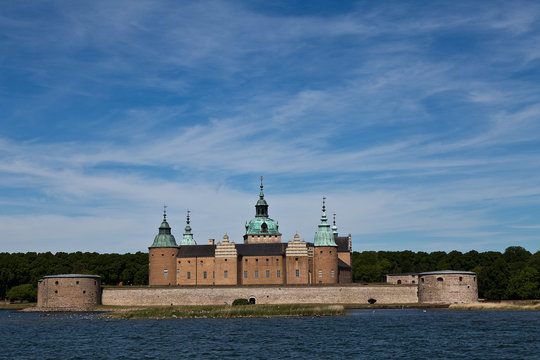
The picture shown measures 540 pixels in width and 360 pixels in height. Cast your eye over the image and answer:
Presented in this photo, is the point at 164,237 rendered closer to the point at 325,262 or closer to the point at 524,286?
the point at 325,262

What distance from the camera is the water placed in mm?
35812

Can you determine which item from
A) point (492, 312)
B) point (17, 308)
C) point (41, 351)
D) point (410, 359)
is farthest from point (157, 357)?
point (17, 308)

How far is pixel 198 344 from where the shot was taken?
39.6 m

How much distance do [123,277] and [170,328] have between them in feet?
163

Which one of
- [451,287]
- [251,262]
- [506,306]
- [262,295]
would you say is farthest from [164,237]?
[506,306]

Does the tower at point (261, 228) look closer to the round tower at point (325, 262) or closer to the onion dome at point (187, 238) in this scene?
the onion dome at point (187, 238)

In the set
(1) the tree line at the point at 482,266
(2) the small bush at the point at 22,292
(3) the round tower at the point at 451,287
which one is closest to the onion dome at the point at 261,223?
(1) the tree line at the point at 482,266

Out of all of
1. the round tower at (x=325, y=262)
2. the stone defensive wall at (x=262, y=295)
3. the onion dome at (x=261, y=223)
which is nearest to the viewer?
the stone defensive wall at (x=262, y=295)

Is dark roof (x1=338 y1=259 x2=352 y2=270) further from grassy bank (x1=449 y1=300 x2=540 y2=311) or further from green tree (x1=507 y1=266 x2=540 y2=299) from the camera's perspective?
green tree (x1=507 y1=266 x2=540 y2=299)

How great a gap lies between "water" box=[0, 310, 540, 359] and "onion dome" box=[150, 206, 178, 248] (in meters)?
26.4

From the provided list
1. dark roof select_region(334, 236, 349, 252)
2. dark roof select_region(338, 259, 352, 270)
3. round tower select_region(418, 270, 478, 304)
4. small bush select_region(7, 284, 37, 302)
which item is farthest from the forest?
dark roof select_region(334, 236, 349, 252)

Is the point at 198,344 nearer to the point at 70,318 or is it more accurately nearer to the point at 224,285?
the point at 70,318

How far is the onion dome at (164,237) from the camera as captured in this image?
84.8 metres

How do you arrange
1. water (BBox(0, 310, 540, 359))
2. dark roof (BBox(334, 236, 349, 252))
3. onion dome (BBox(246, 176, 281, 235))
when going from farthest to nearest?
onion dome (BBox(246, 176, 281, 235)) < dark roof (BBox(334, 236, 349, 252)) < water (BBox(0, 310, 540, 359))
